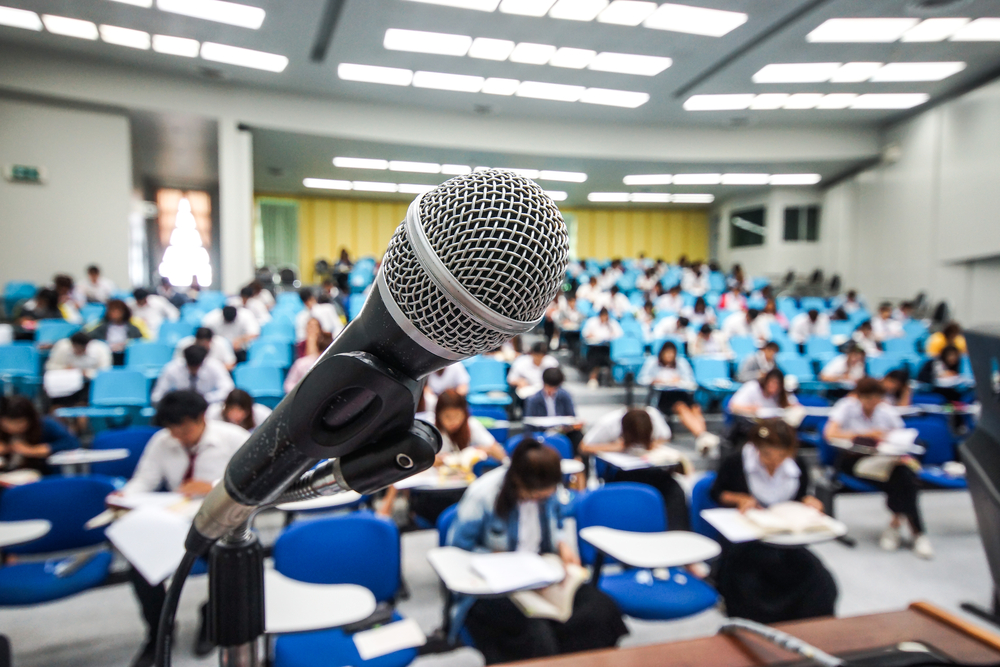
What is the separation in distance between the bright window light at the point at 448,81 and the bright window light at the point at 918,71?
6.40 meters

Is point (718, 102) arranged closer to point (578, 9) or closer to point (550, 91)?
point (550, 91)

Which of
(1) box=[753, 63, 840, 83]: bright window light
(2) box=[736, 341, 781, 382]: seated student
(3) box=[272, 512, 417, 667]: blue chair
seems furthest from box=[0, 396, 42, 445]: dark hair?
(1) box=[753, 63, 840, 83]: bright window light

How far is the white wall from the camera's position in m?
9.09

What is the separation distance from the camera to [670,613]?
2.60 meters

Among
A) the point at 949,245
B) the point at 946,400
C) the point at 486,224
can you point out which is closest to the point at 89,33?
the point at 486,224

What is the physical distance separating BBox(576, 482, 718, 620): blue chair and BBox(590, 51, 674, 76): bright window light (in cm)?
733

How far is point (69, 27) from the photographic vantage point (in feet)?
25.0

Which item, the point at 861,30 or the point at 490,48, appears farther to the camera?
the point at 490,48

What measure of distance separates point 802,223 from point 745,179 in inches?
103

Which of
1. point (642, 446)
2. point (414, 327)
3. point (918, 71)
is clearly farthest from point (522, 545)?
point (918, 71)

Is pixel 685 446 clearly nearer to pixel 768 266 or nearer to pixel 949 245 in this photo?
pixel 949 245

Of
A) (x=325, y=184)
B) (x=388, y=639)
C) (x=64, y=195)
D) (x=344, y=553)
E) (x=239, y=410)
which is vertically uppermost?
(x=325, y=184)

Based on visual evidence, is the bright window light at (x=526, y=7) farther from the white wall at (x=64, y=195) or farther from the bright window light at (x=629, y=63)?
the white wall at (x=64, y=195)

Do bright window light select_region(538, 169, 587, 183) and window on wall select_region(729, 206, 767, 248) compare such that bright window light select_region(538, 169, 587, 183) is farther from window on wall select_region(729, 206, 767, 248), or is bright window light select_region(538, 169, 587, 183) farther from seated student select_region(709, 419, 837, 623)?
seated student select_region(709, 419, 837, 623)
